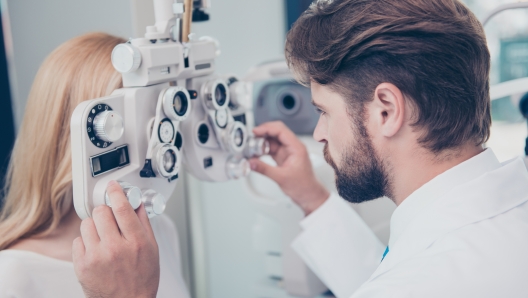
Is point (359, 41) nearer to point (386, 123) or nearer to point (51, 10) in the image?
point (386, 123)

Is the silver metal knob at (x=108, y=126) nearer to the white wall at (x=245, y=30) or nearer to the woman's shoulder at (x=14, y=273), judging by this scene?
the woman's shoulder at (x=14, y=273)

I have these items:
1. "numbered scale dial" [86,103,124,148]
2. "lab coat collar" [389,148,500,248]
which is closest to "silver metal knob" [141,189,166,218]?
"numbered scale dial" [86,103,124,148]

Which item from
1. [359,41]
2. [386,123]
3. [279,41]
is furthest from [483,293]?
[279,41]

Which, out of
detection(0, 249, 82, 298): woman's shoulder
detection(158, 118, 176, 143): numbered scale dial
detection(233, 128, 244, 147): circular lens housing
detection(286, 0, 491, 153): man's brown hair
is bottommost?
detection(0, 249, 82, 298): woman's shoulder

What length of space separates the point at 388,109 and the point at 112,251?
52cm

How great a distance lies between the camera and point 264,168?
4.58 ft

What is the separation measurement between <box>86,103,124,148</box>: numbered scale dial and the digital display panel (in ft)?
0.07

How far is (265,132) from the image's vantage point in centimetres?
143

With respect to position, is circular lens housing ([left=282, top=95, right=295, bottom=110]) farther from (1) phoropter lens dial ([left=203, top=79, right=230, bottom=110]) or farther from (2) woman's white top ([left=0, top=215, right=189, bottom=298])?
(2) woman's white top ([left=0, top=215, right=189, bottom=298])

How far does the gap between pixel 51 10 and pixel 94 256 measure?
3.95ft

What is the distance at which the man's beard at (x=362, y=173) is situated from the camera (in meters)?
1.02

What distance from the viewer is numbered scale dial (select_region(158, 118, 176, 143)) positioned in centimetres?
99

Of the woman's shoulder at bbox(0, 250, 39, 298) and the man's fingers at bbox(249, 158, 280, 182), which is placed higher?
the man's fingers at bbox(249, 158, 280, 182)

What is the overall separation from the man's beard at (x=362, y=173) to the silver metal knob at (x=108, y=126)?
0.42 metres
